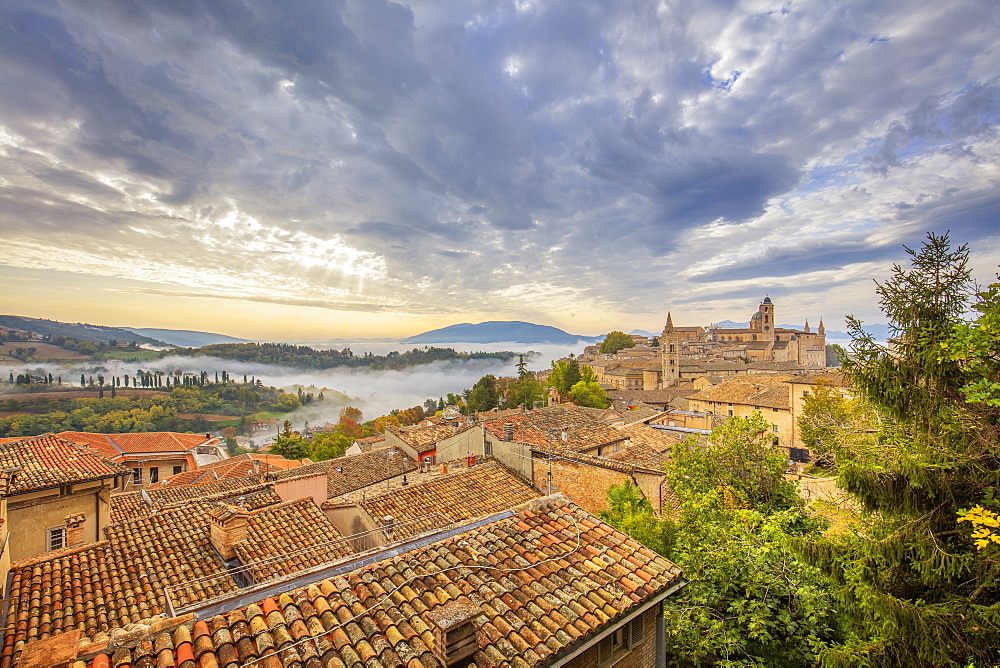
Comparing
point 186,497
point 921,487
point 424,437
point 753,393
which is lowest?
point 424,437

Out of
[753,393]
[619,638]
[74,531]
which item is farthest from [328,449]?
[619,638]

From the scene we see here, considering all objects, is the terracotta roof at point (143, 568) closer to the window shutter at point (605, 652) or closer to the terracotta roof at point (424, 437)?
the window shutter at point (605, 652)

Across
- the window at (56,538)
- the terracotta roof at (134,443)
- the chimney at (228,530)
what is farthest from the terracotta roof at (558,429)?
the terracotta roof at (134,443)

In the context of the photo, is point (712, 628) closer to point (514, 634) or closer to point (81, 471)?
point (514, 634)

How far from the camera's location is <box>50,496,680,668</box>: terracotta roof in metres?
3.58

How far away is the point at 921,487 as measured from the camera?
17.3ft

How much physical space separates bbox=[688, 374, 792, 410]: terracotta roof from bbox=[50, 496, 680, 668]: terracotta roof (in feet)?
121

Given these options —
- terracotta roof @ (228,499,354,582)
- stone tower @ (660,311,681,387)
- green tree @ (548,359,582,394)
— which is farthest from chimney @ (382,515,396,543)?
stone tower @ (660,311,681,387)

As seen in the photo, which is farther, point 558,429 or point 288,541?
point 558,429

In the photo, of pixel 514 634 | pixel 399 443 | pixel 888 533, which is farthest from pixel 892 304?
pixel 399 443

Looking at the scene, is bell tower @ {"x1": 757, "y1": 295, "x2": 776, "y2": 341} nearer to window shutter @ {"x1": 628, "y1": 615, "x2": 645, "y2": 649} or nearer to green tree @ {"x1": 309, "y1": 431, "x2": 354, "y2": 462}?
green tree @ {"x1": 309, "y1": 431, "x2": 354, "y2": 462}

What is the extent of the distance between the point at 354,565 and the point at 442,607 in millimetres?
1732

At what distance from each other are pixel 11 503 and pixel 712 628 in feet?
52.3

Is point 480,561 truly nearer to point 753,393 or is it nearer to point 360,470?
point 360,470
